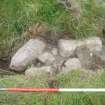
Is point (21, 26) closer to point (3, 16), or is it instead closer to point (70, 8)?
point (3, 16)

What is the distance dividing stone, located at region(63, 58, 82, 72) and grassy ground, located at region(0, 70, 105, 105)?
0.13 meters

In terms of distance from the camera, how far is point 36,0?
4.28 m

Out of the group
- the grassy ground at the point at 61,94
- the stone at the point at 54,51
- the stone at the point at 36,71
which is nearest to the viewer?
the grassy ground at the point at 61,94

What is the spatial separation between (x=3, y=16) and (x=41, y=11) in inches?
17.1

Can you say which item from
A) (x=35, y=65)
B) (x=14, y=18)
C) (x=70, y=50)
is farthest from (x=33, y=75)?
(x=14, y=18)

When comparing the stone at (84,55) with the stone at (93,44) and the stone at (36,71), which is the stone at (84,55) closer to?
the stone at (93,44)

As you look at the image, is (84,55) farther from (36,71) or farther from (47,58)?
(36,71)

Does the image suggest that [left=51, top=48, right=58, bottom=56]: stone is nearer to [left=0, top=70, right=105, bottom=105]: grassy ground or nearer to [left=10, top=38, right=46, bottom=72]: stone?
[left=10, top=38, right=46, bottom=72]: stone

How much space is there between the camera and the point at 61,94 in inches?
137

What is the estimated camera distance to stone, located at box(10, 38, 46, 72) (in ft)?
13.0

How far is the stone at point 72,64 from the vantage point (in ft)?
12.7

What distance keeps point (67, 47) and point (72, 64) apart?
0.21 meters

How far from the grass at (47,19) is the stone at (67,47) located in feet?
0.31

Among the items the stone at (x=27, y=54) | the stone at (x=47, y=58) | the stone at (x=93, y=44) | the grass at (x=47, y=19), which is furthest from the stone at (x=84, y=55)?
the stone at (x=27, y=54)
